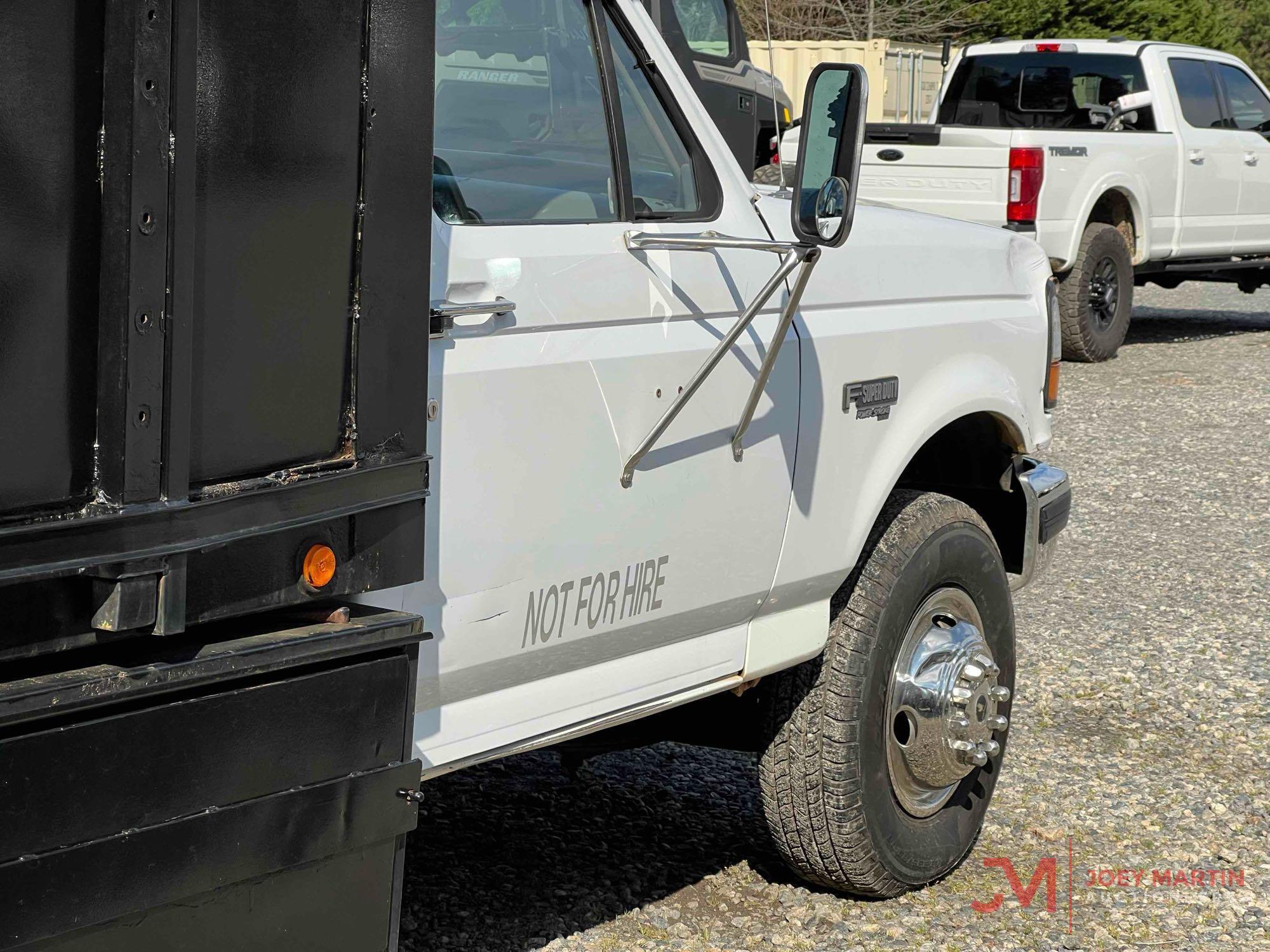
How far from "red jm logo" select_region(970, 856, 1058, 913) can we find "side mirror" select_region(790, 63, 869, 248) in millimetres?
1905

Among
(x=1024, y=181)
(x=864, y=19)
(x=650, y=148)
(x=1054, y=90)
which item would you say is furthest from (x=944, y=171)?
(x=864, y=19)

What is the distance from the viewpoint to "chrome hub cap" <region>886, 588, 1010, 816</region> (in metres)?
3.79

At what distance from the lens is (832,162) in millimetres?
2744

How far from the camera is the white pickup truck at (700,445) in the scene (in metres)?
2.63

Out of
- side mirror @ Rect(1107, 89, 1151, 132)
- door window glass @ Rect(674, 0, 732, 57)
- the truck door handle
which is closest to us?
the truck door handle

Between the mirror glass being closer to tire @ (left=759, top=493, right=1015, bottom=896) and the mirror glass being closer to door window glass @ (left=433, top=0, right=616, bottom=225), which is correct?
door window glass @ (left=433, top=0, right=616, bottom=225)

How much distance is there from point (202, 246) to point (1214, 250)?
1278 cm

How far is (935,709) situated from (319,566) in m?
1.98

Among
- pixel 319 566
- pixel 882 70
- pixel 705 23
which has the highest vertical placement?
pixel 882 70

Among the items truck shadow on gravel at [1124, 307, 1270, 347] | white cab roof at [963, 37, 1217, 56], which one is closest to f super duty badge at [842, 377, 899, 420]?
white cab roof at [963, 37, 1217, 56]

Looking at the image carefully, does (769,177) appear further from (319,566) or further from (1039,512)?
(319,566)

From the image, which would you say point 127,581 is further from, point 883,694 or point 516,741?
point 883,694

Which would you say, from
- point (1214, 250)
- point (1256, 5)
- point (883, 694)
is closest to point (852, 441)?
point (883, 694)

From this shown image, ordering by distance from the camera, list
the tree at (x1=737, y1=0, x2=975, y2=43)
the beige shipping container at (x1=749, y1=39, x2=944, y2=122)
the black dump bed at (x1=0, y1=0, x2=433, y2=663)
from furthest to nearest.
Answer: the tree at (x1=737, y1=0, x2=975, y2=43)
the beige shipping container at (x1=749, y1=39, x2=944, y2=122)
the black dump bed at (x1=0, y1=0, x2=433, y2=663)
